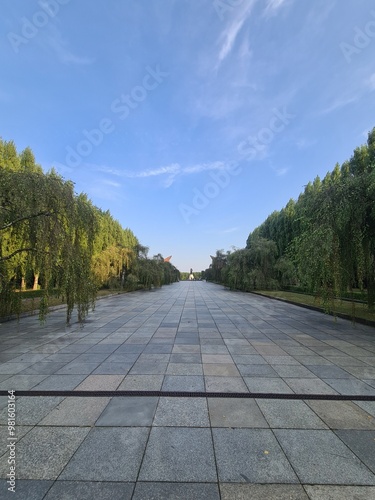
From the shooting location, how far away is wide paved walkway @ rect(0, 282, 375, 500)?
6.25 feet

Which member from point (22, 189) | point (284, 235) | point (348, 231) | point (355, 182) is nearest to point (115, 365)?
point (22, 189)

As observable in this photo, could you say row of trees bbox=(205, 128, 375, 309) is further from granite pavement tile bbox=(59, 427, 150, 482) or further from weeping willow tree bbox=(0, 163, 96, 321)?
granite pavement tile bbox=(59, 427, 150, 482)

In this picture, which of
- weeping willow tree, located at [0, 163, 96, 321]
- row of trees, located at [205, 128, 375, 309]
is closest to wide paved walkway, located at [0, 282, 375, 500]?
weeping willow tree, located at [0, 163, 96, 321]

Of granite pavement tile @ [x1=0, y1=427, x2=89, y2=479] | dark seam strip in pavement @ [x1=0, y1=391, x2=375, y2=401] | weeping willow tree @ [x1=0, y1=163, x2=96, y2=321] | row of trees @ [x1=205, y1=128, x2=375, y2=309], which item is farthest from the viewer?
row of trees @ [x1=205, y1=128, x2=375, y2=309]

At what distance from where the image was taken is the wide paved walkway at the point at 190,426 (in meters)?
1.90

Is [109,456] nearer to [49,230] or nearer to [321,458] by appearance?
[321,458]

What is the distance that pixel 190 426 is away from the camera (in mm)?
2629

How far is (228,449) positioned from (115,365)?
260 centimetres

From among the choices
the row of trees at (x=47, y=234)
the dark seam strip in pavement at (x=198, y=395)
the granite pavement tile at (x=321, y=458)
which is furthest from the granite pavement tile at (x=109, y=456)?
the row of trees at (x=47, y=234)

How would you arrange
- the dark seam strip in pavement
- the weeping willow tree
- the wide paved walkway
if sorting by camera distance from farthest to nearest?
the weeping willow tree < the dark seam strip in pavement < the wide paved walkway

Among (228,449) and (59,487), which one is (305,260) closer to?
(228,449)

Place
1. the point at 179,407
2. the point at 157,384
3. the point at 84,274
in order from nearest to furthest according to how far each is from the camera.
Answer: the point at 179,407, the point at 157,384, the point at 84,274

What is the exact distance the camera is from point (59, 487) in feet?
6.14

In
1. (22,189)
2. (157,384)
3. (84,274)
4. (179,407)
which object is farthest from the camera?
(84,274)
